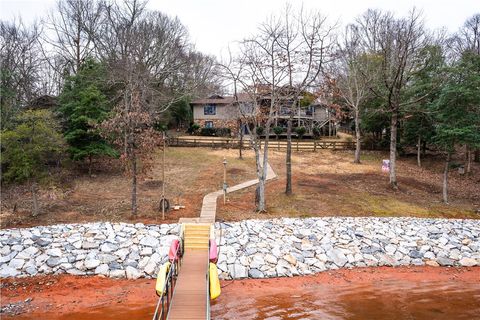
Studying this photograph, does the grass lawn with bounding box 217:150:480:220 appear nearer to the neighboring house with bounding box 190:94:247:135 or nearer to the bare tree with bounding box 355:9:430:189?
the bare tree with bounding box 355:9:430:189

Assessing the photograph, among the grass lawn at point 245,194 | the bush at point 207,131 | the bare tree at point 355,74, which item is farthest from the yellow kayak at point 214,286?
the bush at point 207,131

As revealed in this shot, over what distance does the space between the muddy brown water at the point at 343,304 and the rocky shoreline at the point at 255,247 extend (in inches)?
57.1

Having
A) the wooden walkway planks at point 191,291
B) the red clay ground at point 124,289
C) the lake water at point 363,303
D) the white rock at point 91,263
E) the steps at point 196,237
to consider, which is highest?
the steps at point 196,237

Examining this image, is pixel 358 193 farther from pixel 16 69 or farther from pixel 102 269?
pixel 16 69

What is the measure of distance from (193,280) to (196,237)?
2880 mm

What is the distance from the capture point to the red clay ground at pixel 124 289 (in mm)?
11148

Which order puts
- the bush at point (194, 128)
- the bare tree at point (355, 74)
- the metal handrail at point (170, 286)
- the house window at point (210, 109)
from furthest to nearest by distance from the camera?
1. the house window at point (210, 109)
2. the bush at point (194, 128)
3. the bare tree at point (355, 74)
4. the metal handrail at point (170, 286)

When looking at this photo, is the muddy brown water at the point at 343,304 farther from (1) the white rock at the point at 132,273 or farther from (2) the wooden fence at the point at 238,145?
(2) the wooden fence at the point at 238,145

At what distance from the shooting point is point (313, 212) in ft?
61.5

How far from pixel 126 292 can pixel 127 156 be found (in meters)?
7.51

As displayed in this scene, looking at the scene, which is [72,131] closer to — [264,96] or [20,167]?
[20,167]

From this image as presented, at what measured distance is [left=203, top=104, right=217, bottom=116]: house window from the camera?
1859 inches

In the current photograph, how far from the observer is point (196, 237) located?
1377 cm

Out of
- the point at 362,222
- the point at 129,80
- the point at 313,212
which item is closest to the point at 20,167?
the point at 129,80
